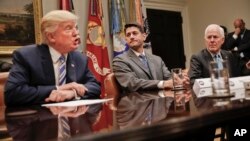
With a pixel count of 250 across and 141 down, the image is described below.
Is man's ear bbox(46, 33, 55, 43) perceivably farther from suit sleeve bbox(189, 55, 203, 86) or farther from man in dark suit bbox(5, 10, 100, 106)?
suit sleeve bbox(189, 55, 203, 86)

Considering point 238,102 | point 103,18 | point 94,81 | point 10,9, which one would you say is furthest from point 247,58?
point 238,102

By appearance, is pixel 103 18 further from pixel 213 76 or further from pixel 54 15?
pixel 213 76

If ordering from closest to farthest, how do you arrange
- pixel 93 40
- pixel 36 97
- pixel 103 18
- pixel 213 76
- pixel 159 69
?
1. pixel 213 76
2. pixel 36 97
3. pixel 159 69
4. pixel 93 40
5. pixel 103 18

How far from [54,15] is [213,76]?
3.54 ft

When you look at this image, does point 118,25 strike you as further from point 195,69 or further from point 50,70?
point 50,70

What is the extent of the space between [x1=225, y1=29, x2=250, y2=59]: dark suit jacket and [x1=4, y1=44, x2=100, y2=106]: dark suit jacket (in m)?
4.52

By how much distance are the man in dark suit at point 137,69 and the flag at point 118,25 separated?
156cm

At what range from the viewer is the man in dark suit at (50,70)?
1720mm

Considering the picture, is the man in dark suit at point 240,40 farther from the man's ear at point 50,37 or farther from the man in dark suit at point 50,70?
the man's ear at point 50,37

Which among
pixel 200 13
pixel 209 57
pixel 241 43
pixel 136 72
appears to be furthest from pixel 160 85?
pixel 200 13

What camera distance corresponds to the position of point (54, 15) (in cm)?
191

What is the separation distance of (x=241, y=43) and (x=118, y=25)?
101 inches

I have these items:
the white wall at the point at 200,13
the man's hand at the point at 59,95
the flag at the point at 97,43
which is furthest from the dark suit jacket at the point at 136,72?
the white wall at the point at 200,13

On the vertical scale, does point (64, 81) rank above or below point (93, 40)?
below
